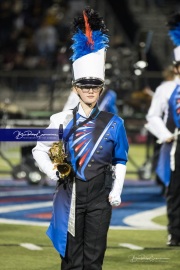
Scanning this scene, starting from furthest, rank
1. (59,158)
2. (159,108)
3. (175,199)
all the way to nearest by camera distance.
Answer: (159,108)
(175,199)
(59,158)

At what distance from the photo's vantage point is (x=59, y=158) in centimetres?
757

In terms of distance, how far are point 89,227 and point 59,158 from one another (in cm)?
53

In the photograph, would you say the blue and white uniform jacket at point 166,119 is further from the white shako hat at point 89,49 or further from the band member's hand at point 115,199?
the band member's hand at point 115,199

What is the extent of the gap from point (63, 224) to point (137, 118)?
1176 cm

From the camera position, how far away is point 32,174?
17375 millimetres

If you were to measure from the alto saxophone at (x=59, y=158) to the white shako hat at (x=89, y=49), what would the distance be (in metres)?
0.48

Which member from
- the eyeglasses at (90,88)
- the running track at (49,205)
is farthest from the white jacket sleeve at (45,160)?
the running track at (49,205)

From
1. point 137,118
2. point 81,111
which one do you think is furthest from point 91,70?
point 137,118

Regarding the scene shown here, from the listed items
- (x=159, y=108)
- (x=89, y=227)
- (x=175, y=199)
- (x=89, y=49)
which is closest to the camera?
(x=89, y=227)

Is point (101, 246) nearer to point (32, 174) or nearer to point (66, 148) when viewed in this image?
point (66, 148)

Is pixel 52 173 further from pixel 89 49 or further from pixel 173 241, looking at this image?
pixel 173 241

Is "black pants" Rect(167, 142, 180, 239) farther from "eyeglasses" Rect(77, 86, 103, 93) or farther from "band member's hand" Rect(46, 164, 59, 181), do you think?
"band member's hand" Rect(46, 164, 59, 181)

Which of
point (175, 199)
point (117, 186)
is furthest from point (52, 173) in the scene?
point (175, 199)

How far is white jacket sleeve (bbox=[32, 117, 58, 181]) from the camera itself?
759cm
